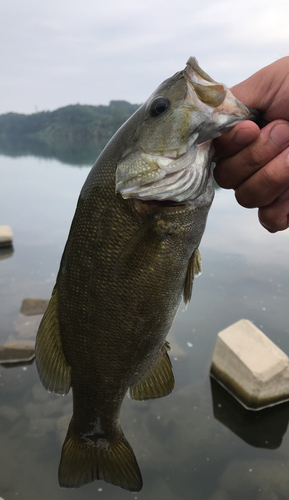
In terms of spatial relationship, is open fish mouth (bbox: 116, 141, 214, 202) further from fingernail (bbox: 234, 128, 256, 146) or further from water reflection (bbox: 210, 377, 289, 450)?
water reflection (bbox: 210, 377, 289, 450)

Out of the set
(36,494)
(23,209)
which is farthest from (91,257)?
(23,209)

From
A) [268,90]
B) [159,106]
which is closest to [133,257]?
[159,106]

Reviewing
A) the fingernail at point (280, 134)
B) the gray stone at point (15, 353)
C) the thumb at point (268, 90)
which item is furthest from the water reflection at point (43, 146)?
the fingernail at point (280, 134)

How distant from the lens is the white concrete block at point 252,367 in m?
4.98

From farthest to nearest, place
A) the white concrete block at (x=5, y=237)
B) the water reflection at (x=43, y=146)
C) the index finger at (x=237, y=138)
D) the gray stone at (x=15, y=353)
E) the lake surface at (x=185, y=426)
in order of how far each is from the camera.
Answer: the water reflection at (x=43, y=146) → the white concrete block at (x=5, y=237) → the gray stone at (x=15, y=353) → the lake surface at (x=185, y=426) → the index finger at (x=237, y=138)

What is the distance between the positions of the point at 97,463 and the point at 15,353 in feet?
15.1

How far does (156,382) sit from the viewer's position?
6.40 ft

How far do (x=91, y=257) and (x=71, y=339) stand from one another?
46 centimetres

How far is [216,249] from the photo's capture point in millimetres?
12477

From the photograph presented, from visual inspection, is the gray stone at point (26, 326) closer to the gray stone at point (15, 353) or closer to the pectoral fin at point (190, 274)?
the gray stone at point (15, 353)

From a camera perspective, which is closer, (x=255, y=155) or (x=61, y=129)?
(x=255, y=155)

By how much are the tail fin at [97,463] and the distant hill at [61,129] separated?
Result: 73.1 metres

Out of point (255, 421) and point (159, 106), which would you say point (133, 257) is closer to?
point (159, 106)

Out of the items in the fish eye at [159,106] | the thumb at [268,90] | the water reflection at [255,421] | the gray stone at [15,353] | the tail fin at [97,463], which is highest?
the thumb at [268,90]
